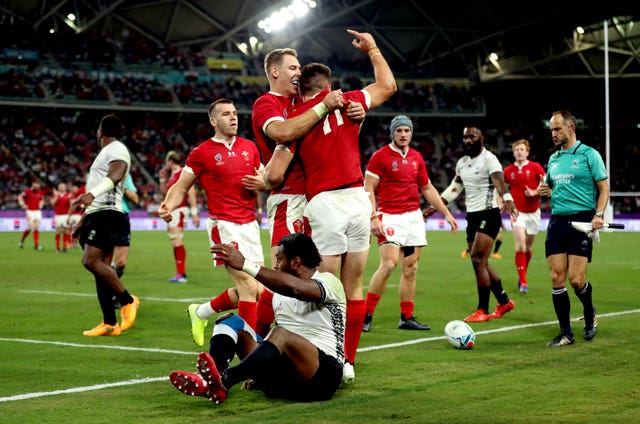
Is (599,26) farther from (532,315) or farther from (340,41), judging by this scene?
(532,315)

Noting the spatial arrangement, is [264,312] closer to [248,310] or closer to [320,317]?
[320,317]

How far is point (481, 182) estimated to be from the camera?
42.4ft

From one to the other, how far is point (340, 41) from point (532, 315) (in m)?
50.4

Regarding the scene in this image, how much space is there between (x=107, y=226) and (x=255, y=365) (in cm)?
503

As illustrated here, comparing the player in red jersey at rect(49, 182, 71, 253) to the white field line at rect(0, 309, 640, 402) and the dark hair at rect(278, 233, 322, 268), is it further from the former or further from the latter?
the dark hair at rect(278, 233, 322, 268)

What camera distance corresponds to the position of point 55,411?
6703 mm

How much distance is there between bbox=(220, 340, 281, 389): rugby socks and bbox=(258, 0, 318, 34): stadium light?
4816cm

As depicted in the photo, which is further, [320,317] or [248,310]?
[248,310]

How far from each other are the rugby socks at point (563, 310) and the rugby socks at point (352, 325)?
2822mm

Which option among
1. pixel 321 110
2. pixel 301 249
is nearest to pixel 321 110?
pixel 321 110

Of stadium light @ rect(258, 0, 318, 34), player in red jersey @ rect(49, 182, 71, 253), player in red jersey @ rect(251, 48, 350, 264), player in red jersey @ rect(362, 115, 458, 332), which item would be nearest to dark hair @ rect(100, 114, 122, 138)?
player in red jersey @ rect(362, 115, 458, 332)

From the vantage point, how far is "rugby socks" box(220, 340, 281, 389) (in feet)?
21.8

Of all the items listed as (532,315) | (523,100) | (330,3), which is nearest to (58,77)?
(330,3)

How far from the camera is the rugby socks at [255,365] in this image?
665 cm
